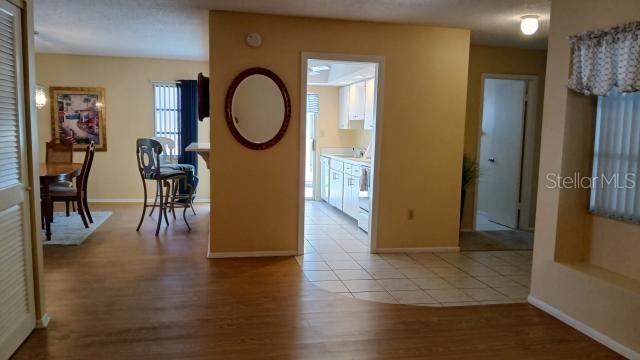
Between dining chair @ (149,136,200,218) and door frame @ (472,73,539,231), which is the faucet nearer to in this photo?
door frame @ (472,73,539,231)

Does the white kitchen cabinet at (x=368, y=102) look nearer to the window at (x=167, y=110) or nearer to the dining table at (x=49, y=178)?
the window at (x=167, y=110)

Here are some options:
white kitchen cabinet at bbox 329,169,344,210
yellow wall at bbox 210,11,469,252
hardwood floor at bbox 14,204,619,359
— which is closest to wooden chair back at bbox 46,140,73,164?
hardwood floor at bbox 14,204,619,359

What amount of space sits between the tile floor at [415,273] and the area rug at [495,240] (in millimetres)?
181

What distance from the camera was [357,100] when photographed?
7.18m

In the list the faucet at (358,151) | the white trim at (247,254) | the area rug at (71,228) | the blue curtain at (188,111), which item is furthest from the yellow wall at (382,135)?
the blue curtain at (188,111)

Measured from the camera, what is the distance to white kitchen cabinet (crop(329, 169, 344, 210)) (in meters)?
6.95

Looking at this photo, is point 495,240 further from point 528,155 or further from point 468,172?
point 528,155

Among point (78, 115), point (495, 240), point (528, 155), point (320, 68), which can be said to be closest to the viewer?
point (495, 240)

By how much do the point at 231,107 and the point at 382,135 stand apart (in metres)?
1.51

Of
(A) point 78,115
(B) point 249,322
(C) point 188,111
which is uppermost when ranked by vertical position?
(C) point 188,111

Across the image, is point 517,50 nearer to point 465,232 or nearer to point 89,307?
point 465,232

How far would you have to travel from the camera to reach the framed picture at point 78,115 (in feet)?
24.1

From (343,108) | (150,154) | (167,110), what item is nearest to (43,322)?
(150,154)

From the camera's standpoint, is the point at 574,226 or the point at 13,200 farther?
the point at 574,226
